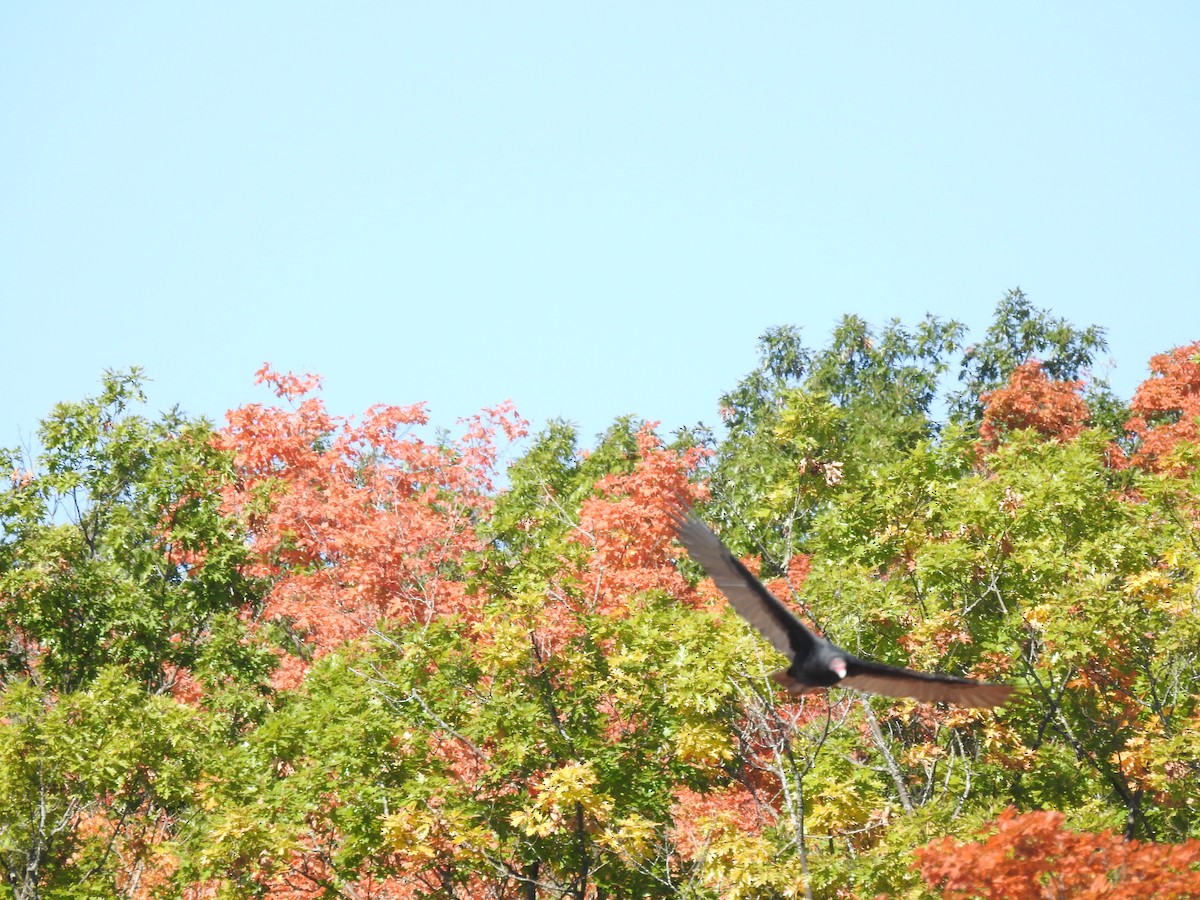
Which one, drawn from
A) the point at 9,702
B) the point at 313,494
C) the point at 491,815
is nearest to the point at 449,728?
the point at 491,815

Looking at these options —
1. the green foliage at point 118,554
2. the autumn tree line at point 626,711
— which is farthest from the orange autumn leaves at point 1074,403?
the green foliage at point 118,554

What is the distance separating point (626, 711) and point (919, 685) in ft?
19.4

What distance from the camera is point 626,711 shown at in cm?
1456

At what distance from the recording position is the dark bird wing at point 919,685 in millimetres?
8750

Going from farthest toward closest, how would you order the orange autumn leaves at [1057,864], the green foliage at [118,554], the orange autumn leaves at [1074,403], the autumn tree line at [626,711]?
the orange autumn leaves at [1074,403], the green foliage at [118,554], the autumn tree line at [626,711], the orange autumn leaves at [1057,864]

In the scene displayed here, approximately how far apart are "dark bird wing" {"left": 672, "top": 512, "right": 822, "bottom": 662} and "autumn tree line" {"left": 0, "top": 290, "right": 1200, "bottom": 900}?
1.98 meters

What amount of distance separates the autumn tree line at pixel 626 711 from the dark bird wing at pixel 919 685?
1160mm

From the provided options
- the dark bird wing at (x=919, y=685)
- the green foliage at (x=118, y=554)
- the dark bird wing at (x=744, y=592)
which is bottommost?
the dark bird wing at (x=919, y=685)

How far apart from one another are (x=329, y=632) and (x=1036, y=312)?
25.3 m

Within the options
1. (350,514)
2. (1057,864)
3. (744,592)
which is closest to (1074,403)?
(350,514)

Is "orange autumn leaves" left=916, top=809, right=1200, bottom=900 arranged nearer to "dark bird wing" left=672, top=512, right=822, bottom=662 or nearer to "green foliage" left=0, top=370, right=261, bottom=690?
"dark bird wing" left=672, top=512, right=822, bottom=662

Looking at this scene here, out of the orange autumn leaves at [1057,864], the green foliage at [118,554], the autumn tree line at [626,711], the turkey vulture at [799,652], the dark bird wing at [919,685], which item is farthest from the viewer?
the green foliage at [118,554]

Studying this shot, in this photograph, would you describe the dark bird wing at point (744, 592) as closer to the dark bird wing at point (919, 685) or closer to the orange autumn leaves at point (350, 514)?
the dark bird wing at point (919, 685)

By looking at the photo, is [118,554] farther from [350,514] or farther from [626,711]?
[626,711]
